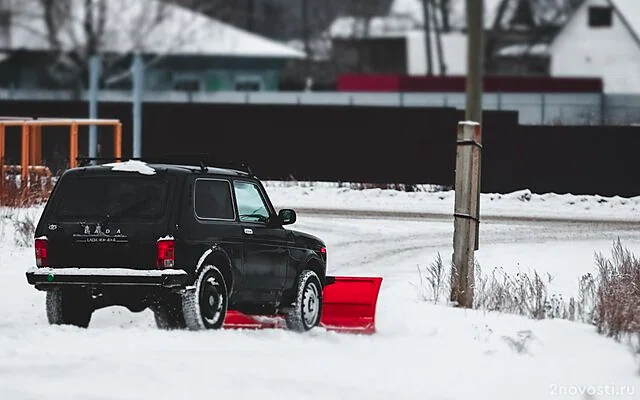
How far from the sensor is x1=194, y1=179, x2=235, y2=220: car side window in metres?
13.8

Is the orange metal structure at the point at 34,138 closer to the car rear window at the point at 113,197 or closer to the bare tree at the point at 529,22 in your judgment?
the car rear window at the point at 113,197

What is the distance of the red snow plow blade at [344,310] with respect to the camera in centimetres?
1493

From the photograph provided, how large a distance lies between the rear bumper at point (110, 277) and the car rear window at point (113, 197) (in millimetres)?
492

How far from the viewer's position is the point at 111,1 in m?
68.2

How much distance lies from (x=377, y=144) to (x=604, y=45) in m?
50.6

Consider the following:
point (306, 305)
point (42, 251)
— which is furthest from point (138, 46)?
point (42, 251)

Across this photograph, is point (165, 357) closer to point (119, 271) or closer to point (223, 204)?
point (119, 271)

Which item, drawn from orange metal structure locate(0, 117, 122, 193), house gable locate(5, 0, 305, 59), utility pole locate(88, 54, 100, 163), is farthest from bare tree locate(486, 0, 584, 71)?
orange metal structure locate(0, 117, 122, 193)

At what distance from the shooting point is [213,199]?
46.2 ft

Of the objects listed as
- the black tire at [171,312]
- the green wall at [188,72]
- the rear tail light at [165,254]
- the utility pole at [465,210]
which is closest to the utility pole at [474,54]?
the utility pole at [465,210]

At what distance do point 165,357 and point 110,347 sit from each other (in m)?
0.74

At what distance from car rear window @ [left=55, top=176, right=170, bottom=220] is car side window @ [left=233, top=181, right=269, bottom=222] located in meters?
1.20

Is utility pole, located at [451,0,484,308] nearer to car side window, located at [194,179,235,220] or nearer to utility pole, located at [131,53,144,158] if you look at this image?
car side window, located at [194,179,235,220]

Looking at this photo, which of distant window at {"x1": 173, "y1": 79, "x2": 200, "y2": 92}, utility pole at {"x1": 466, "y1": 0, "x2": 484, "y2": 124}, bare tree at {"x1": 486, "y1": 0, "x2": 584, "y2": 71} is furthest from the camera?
bare tree at {"x1": 486, "y1": 0, "x2": 584, "y2": 71}
